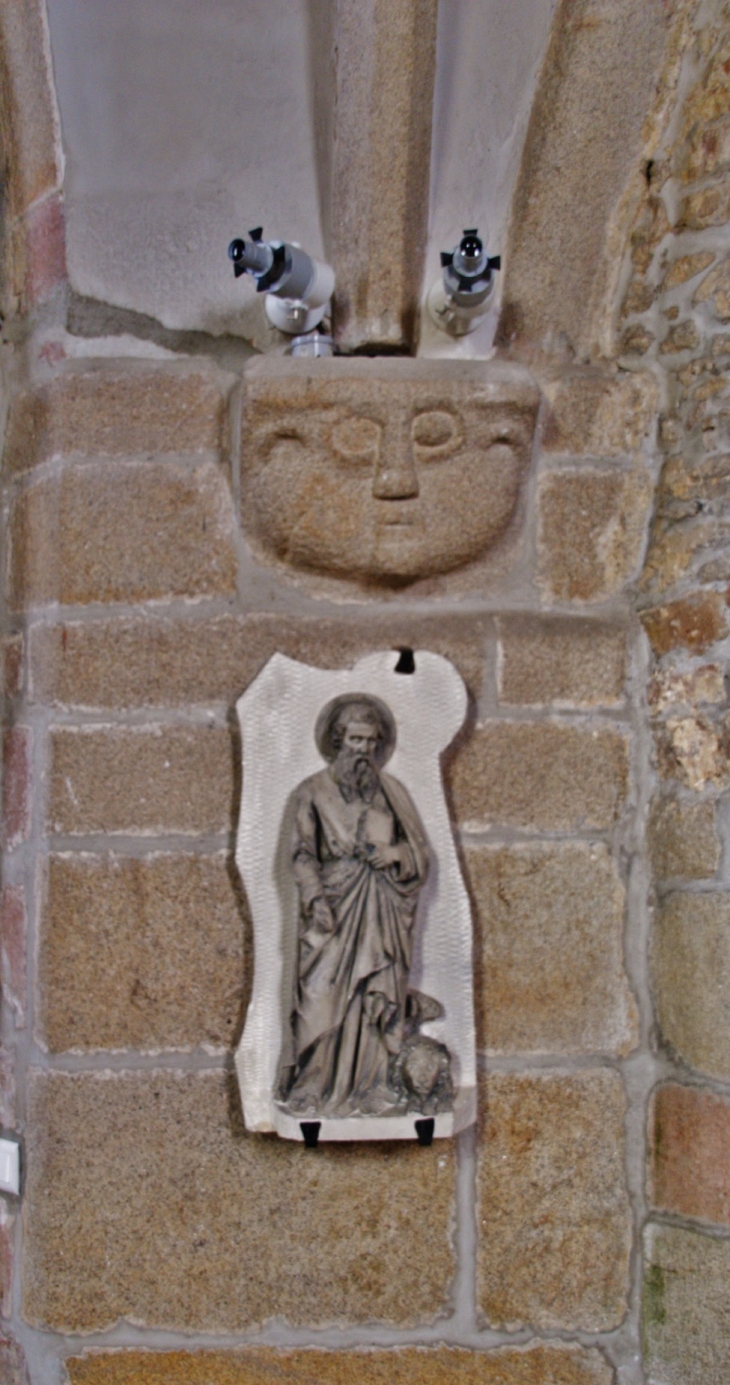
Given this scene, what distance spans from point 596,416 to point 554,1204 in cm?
144

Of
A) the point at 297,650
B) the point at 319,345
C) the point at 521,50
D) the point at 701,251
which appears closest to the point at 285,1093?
the point at 297,650

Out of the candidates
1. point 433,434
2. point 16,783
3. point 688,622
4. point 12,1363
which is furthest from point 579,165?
point 12,1363

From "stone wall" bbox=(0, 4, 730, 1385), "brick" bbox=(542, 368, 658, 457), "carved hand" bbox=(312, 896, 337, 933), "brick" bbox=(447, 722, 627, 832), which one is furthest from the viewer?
"brick" bbox=(542, 368, 658, 457)

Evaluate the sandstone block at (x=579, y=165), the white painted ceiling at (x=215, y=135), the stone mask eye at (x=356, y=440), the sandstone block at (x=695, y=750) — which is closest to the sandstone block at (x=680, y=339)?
the sandstone block at (x=579, y=165)

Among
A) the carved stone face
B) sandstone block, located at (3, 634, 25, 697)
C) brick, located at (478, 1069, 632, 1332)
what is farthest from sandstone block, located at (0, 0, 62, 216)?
brick, located at (478, 1069, 632, 1332)

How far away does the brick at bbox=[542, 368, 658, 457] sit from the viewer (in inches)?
88.4

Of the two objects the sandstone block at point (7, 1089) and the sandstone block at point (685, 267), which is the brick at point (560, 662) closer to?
the sandstone block at point (685, 267)

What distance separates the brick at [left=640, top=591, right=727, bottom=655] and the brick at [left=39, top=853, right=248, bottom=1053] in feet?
2.95

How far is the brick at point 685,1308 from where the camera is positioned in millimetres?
1974

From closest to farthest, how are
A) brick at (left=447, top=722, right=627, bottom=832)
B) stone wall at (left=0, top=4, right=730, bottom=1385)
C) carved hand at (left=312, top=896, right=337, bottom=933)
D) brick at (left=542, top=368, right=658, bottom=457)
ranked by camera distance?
carved hand at (left=312, top=896, right=337, bottom=933) < stone wall at (left=0, top=4, right=730, bottom=1385) < brick at (left=447, top=722, right=627, bottom=832) < brick at (left=542, top=368, right=658, bottom=457)

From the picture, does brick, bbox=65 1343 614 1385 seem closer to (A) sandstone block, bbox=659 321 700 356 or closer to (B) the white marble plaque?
(B) the white marble plaque

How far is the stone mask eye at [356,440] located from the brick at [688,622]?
60cm

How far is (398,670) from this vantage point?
211cm

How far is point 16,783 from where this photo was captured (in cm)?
223
